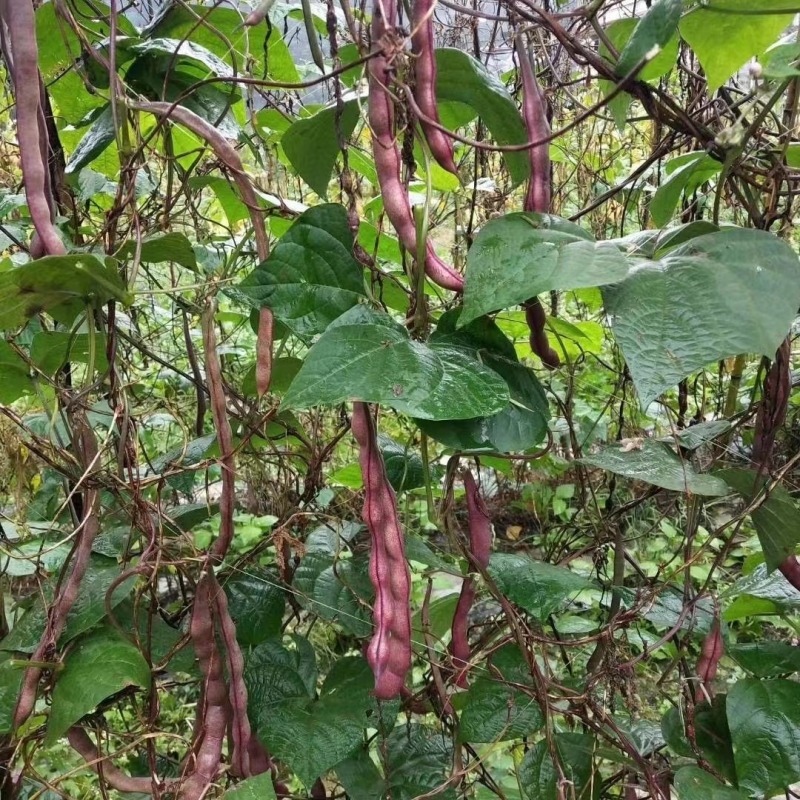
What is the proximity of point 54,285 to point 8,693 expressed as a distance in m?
0.42

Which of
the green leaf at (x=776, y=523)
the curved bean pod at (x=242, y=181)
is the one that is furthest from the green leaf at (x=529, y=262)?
the green leaf at (x=776, y=523)

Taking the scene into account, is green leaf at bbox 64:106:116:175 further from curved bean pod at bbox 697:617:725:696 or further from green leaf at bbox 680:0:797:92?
curved bean pod at bbox 697:617:725:696

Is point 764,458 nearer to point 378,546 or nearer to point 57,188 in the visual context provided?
point 378,546

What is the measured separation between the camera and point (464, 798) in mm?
877

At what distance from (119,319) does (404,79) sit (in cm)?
74

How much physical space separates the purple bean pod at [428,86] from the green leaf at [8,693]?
66 cm

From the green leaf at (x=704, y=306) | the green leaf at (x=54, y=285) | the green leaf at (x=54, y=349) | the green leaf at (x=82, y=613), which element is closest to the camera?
the green leaf at (x=704, y=306)

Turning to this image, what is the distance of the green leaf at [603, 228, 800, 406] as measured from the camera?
0.49 meters

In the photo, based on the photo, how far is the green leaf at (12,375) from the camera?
2.76ft

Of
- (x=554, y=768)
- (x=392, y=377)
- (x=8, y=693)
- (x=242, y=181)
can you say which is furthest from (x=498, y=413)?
(x=8, y=693)

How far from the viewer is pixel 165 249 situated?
0.75m

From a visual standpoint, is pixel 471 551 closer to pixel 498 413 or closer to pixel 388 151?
pixel 498 413

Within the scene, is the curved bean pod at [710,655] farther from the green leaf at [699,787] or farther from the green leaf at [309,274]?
the green leaf at [309,274]

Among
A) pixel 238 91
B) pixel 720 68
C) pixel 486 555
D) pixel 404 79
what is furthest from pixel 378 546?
pixel 238 91
